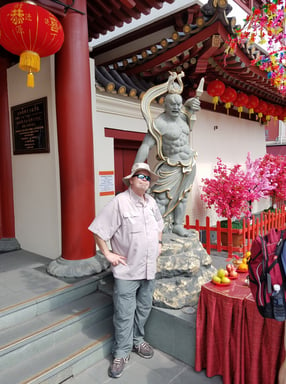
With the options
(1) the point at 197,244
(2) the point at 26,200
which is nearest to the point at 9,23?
(2) the point at 26,200

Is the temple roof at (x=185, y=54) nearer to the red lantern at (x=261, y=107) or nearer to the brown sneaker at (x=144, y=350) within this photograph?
the red lantern at (x=261, y=107)

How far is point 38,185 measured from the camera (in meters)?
4.41

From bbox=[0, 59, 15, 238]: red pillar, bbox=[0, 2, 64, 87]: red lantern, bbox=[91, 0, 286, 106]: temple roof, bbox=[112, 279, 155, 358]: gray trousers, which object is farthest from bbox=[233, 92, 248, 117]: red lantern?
bbox=[112, 279, 155, 358]: gray trousers

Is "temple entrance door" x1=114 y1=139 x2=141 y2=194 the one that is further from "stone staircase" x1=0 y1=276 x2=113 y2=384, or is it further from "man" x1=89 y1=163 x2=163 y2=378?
"man" x1=89 y1=163 x2=163 y2=378

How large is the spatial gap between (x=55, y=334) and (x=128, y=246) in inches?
46.5

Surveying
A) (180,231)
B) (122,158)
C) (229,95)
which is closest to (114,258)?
(180,231)

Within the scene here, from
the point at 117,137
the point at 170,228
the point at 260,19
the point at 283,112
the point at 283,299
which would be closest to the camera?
the point at 283,299

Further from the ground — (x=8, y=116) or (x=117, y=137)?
(x=8, y=116)

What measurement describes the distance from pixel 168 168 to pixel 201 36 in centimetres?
243

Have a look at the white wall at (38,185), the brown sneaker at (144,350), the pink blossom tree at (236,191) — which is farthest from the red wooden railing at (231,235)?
the white wall at (38,185)

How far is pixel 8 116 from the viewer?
4820mm

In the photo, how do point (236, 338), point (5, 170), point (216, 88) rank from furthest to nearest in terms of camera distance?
1. point (216, 88)
2. point (5, 170)
3. point (236, 338)

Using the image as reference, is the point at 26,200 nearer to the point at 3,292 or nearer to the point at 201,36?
the point at 3,292

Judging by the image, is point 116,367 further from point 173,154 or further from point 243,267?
point 173,154
